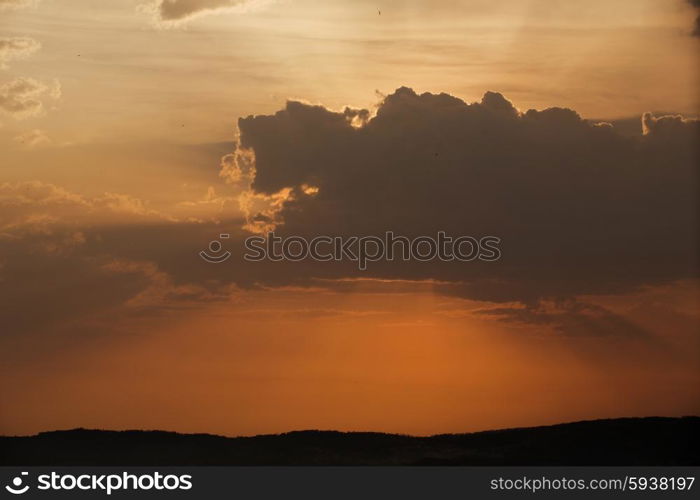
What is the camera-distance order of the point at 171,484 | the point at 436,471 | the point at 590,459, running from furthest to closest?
1. the point at 590,459
2. the point at 436,471
3. the point at 171,484

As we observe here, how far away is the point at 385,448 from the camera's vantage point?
319 ft

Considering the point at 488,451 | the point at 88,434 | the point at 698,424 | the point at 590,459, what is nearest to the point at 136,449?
the point at 88,434

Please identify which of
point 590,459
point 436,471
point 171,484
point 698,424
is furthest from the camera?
point 698,424

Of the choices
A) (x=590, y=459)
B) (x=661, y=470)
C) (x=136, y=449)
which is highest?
(x=136, y=449)

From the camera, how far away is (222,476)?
71.9 meters

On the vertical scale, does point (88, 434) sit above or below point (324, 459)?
above

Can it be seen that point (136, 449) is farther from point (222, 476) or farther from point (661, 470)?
point (661, 470)

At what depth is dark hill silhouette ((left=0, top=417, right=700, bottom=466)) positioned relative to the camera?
306ft

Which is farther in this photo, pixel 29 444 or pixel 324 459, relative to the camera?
pixel 29 444

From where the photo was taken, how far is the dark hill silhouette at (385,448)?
93.3 meters

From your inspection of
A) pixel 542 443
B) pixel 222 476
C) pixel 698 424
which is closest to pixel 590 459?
pixel 542 443

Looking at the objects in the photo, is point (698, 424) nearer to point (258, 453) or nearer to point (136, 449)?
point (258, 453)

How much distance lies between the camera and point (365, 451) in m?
96.8

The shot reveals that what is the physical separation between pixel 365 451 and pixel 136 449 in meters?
18.1
